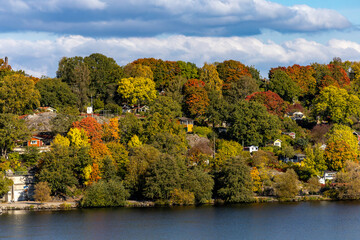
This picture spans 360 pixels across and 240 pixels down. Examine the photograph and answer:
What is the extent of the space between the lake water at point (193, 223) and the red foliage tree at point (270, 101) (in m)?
33.1

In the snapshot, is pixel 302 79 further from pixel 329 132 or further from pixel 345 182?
pixel 345 182

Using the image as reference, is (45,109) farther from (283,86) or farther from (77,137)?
(283,86)

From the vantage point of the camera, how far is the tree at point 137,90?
114 metres

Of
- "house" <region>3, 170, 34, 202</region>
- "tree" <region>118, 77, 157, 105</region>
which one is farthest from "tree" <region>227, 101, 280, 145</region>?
"house" <region>3, 170, 34, 202</region>

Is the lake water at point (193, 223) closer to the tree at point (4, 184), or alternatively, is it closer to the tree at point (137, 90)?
the tree at point (4, 184)

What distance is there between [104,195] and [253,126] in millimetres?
29897

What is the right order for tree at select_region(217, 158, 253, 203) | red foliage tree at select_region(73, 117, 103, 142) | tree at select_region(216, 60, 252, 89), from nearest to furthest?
tree at select_region(217, 158, 253, 203)
red foliage tree at select_region(73, 117, 103, 142)
tree at select_region(216, 60, 252, 89)

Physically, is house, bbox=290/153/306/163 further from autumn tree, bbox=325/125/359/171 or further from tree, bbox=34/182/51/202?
tree, bbox=34/182/51/202

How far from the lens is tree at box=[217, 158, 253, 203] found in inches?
3105

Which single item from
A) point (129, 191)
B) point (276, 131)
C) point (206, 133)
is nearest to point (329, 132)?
point (276, 131)

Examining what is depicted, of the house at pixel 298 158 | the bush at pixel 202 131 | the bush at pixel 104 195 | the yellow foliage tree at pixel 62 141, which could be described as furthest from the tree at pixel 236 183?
the yellow foliage tree at pixel 62 141

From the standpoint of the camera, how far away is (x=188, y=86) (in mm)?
113750

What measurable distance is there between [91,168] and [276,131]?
3221 centimetres

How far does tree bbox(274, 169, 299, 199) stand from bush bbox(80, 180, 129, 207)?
67.3 ft
